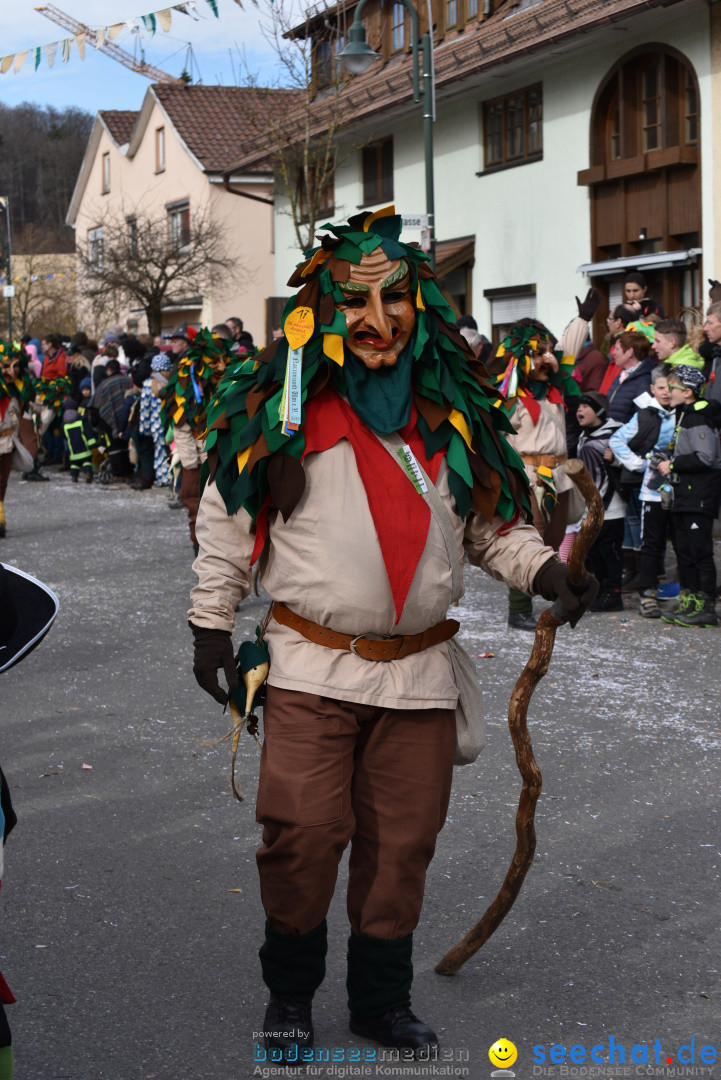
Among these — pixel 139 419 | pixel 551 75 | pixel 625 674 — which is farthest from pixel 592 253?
pixel 625 674

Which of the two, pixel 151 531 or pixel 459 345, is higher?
pixel 459 345

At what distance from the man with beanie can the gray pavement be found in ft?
4.86

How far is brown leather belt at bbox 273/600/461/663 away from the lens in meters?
3.35

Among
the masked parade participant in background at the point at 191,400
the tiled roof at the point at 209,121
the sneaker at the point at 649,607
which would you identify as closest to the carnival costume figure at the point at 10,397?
the masked parade participant in background at the point at 191,400

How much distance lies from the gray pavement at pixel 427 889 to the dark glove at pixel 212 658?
3.10 ft

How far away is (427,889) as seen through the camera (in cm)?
442

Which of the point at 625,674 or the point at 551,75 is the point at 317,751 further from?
the point at 551,75

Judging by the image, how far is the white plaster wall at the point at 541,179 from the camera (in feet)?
56.7

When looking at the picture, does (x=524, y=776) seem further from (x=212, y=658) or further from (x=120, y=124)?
(x=120, y=124)

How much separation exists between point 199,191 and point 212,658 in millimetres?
34117

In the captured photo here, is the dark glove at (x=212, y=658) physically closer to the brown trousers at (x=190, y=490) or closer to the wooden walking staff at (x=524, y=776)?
the wooden walking staff at (x=524, y=776)

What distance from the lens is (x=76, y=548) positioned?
43.0 feet

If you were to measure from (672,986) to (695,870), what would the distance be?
0.90 meters

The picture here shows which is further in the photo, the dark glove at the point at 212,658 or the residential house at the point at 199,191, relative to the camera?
the residential house at the point at 199,191
